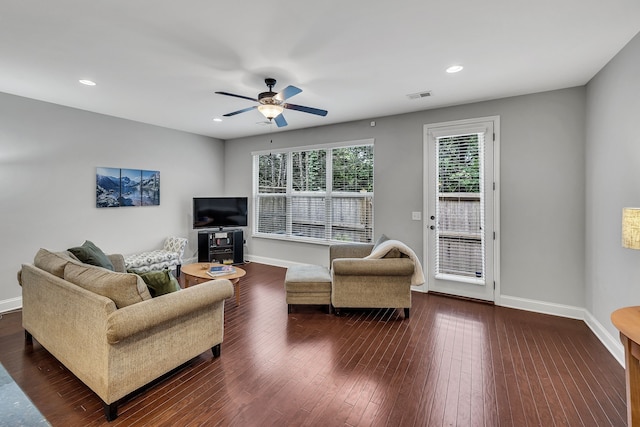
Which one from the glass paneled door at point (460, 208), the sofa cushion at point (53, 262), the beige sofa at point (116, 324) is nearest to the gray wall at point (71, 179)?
the sofa cushion at point (53, 262)

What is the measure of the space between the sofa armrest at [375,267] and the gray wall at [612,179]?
176cm

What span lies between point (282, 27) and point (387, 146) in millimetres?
2748

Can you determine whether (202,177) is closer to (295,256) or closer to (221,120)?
(221,120)

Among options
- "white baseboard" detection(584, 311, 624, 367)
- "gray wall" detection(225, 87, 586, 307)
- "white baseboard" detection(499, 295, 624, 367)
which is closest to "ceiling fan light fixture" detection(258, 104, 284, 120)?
"gray wall" detection(225, 87, 586, 307)

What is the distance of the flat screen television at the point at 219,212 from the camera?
18.4 ft

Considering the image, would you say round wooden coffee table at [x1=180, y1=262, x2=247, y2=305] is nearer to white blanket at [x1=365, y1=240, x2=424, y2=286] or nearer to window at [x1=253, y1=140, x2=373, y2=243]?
white blanket at [x1=365, y1=240, x2=424, y2=286]

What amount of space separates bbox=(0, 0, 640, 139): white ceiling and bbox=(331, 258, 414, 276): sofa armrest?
200 centimetres

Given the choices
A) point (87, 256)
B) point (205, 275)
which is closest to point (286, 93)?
point (205, 275)

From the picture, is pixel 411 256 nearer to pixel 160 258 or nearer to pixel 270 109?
pixel 270 109

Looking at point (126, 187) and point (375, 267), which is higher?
point (126, 187)

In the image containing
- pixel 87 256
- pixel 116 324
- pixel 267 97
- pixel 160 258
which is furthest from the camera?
pixel 160 258

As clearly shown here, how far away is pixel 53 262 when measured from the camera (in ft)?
8.07

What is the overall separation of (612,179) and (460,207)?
155cm

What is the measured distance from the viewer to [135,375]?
6.39 ft
